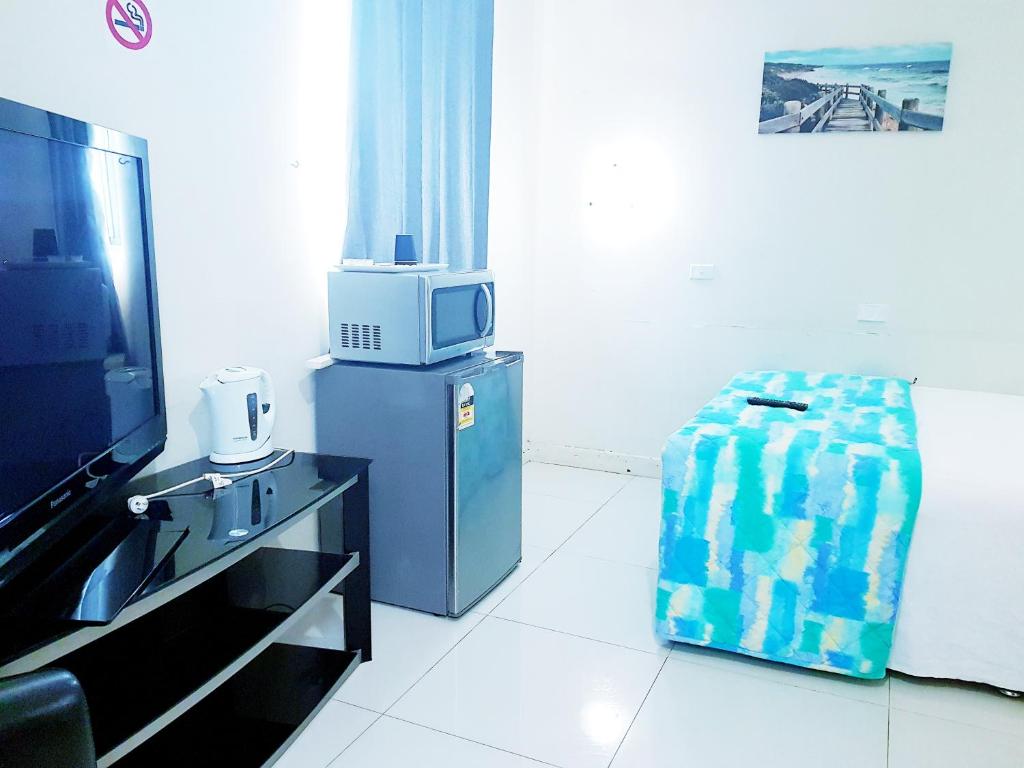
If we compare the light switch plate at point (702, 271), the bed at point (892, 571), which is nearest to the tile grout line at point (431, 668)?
the bed at point (892, 571)

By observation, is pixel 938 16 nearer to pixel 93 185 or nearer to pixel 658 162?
pixel 658 162

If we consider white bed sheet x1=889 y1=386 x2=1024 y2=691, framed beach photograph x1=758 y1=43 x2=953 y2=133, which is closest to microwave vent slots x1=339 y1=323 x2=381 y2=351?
white bed sheet x1=889 y1=386 x2=1024 y2=691

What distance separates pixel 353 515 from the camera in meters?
2.19

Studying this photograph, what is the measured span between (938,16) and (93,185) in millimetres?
3304

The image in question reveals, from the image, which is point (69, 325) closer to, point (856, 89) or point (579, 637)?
point (579, 637)

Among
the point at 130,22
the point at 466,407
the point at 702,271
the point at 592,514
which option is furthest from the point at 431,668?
the point at 702,271

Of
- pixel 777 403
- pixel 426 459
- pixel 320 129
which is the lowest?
pixel 426 459

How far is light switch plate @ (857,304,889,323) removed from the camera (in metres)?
3.48

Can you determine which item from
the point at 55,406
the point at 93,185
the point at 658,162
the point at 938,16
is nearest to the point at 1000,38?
the point at 938,16

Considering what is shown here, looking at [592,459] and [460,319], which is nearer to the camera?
[460,319]

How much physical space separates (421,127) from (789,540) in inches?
69.9

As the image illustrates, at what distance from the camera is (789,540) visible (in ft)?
7.14

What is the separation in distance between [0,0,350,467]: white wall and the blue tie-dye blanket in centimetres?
126

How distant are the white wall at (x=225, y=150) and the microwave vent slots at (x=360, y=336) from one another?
0.52ft
